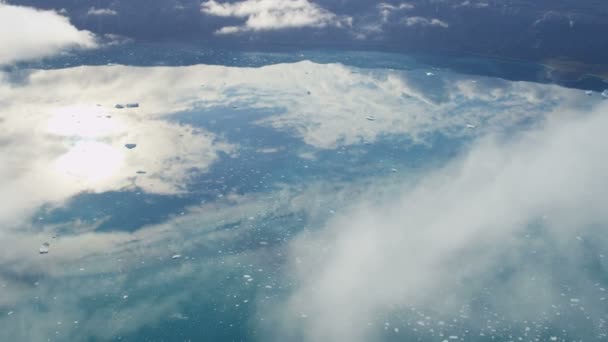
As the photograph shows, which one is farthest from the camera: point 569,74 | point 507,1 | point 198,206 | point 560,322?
point 507,1

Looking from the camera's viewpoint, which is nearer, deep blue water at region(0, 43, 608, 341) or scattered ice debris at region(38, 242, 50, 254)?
deep blue water at region(0, 43, 608, 341)

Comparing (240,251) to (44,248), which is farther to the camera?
(240,251)

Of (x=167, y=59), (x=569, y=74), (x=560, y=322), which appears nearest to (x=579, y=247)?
(x=560, y=322)

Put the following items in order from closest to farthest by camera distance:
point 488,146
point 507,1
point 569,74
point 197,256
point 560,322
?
point 560,322 < point 197,256 < point 488,146 < point 569,74 < point 507,1

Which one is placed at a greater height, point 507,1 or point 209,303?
point 507,1

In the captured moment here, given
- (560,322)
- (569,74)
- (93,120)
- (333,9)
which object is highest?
(333,9)

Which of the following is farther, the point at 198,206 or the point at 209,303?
the point at 198,206

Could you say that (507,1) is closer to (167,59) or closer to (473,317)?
(167,59)

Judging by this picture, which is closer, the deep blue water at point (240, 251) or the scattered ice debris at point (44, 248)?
the deep blue water at point (240, 251)

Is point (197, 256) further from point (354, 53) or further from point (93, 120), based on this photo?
point (354, 53)
